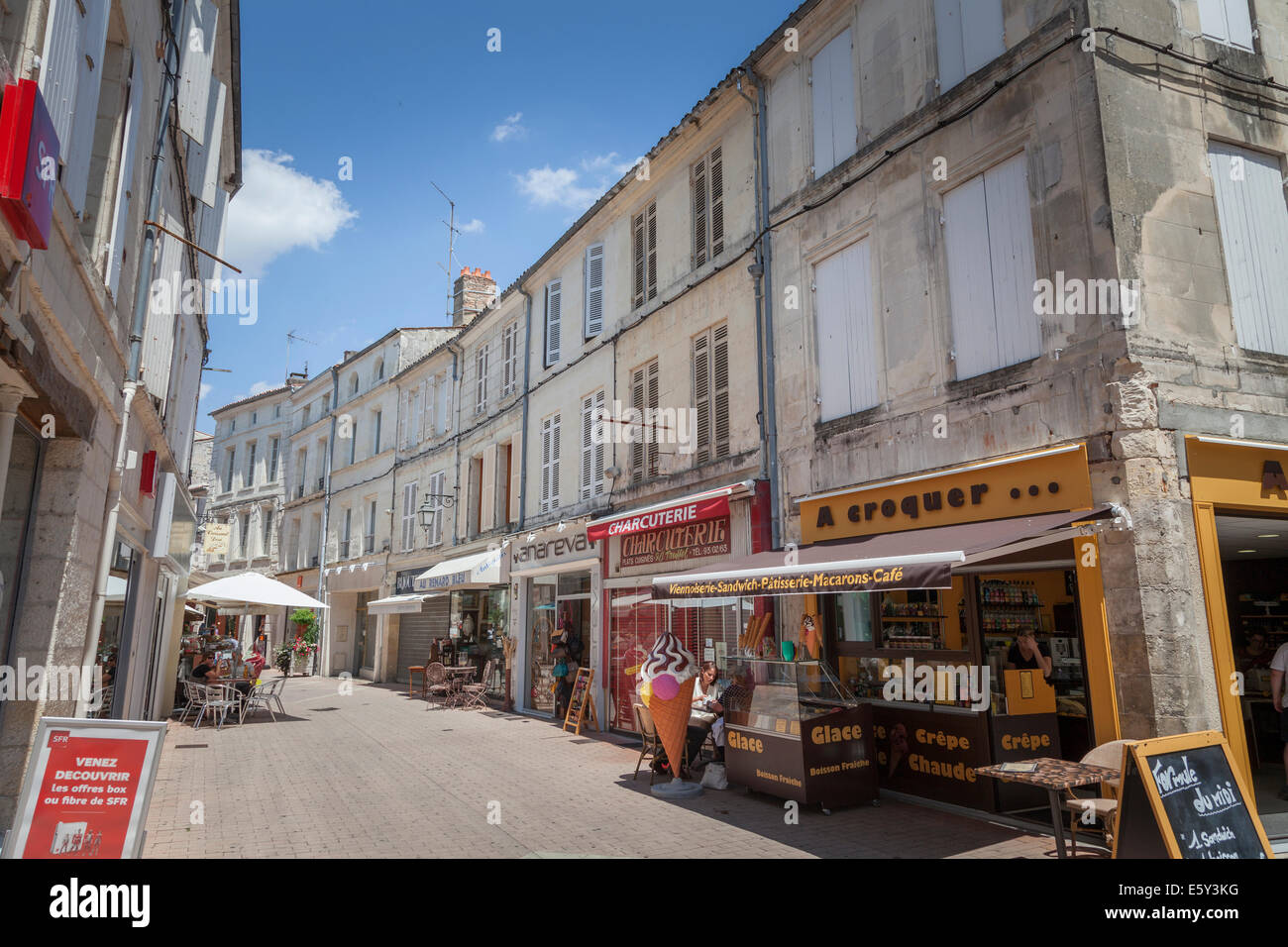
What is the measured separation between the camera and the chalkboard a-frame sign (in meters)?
3.89

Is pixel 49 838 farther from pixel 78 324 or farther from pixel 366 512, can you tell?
pixel 366 512

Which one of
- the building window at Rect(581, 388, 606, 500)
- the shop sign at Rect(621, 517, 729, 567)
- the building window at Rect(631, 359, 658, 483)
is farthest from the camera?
the building window at Rect(581, 388, 606, 500)

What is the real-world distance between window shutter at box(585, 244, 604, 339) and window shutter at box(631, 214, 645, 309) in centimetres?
107

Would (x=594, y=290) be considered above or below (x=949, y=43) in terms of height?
above

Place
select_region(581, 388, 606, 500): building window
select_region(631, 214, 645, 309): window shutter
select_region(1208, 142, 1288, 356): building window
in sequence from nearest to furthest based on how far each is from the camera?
select_region(1208, 142, 1288, 356): building window
select_region(631, 214, 645, 309): window shutter
select_region(581, 388, 606, 500): building window

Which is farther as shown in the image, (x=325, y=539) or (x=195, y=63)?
(x=325, y=539)

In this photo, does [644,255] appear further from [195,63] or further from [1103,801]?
[1103,801]

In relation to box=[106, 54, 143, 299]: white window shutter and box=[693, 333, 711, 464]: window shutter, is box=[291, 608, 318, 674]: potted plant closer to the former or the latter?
box=[693, 333, 711, 464]: window shutter

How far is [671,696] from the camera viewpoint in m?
8.26

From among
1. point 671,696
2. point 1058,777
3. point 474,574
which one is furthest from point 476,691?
point 1058,777

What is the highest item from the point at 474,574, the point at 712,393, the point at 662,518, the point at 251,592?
the point at 712,393

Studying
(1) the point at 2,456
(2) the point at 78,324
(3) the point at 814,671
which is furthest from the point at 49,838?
(3) the point at 814,671

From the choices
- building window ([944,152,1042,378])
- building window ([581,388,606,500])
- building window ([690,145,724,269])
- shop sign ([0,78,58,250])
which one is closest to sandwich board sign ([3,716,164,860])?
shop sign ([0,78,58,250])

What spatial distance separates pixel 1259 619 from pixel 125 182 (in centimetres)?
1409
